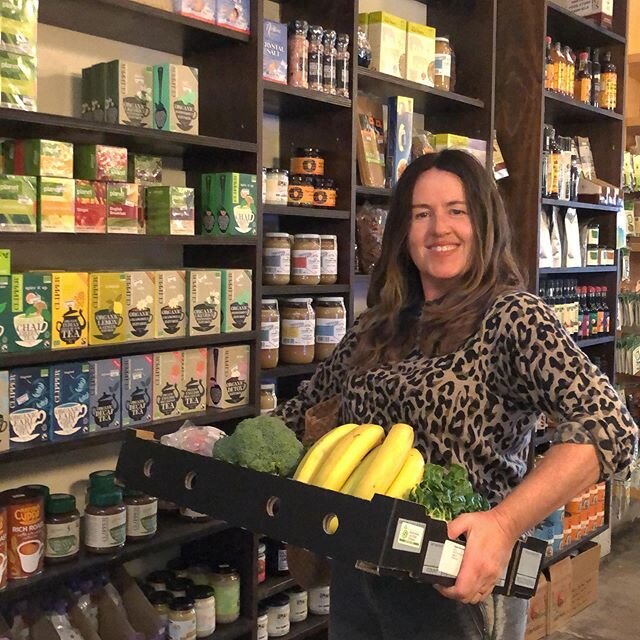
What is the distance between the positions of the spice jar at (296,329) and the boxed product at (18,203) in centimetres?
90

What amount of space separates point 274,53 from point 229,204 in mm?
498

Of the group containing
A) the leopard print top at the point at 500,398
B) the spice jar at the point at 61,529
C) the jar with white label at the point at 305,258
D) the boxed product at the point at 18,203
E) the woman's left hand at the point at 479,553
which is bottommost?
the spice jar at the point at 61,529

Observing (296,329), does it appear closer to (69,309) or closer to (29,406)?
(69,309)

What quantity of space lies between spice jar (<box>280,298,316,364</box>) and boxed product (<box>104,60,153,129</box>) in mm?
715

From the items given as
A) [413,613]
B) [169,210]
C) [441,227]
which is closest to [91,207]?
[169,210]

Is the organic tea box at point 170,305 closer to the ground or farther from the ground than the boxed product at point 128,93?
closer to the ground

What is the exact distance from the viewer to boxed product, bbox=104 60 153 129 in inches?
80.4

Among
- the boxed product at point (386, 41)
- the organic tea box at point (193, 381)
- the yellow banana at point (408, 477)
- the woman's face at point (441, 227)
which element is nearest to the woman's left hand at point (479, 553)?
the yellow banana at point (408, 477)

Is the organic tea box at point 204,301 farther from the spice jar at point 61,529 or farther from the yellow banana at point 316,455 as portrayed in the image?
the yellow banana at point 316,455

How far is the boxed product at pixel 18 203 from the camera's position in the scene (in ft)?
5.78

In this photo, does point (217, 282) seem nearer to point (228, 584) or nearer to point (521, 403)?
point (228, 584)

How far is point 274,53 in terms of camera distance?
238 centimetres

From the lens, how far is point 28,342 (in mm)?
1827

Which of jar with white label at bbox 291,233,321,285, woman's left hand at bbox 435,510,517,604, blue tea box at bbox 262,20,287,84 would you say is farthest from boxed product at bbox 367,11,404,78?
woman's left hand at bbox 435,510,517,604
